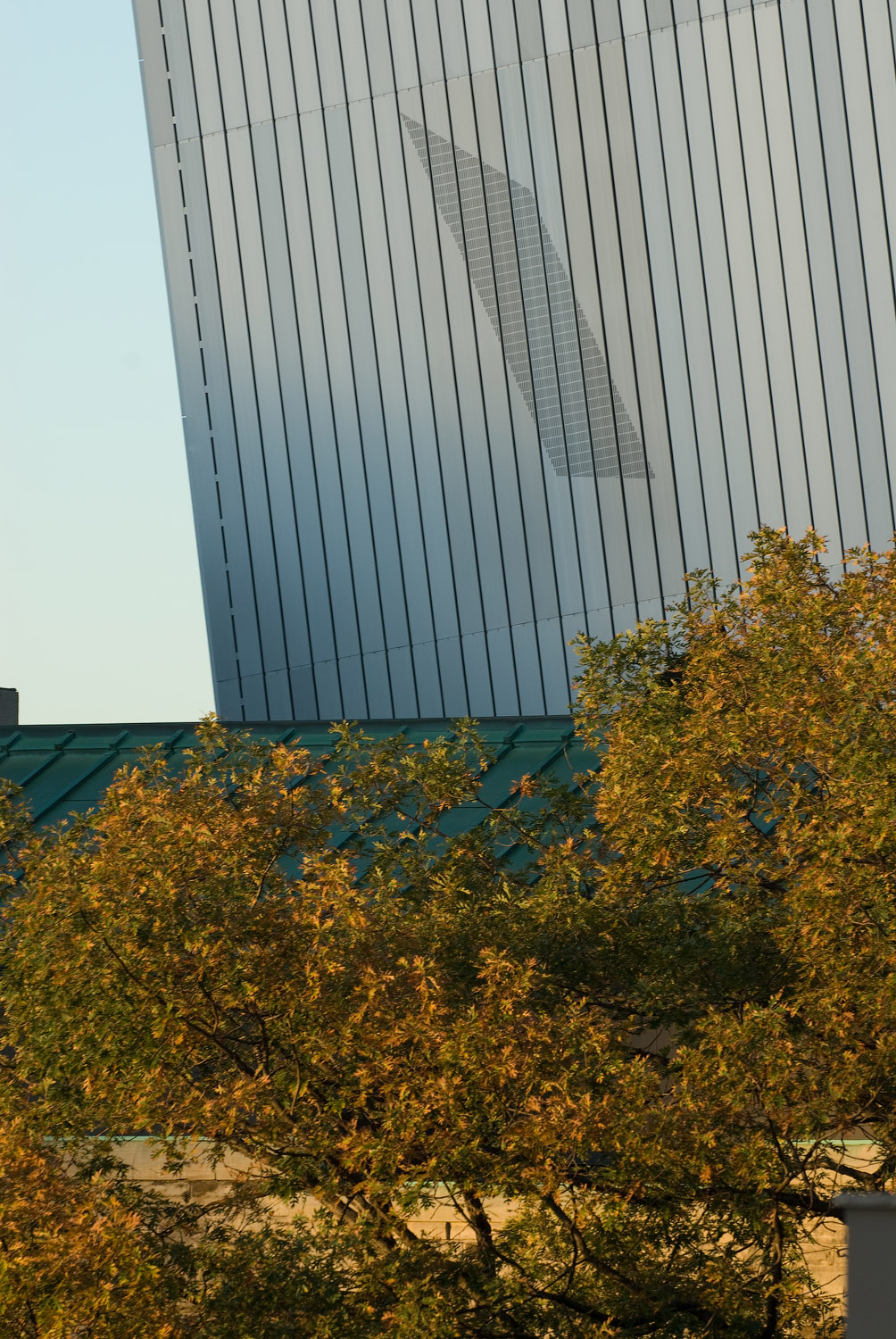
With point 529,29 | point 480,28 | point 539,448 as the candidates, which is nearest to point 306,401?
point 539,448

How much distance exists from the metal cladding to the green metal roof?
22.5ft

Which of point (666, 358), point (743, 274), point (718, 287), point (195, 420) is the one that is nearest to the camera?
point (743, 274)

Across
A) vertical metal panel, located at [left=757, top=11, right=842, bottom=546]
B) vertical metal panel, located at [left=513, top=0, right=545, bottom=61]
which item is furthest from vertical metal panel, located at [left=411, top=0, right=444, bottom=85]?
vertical metal panel, located at [left=757, top=11, right=842, bottom=546]

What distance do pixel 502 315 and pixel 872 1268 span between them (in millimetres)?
30073

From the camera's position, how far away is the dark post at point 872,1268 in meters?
4.44

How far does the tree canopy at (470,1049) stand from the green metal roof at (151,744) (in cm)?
1140

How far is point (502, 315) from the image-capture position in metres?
33.2

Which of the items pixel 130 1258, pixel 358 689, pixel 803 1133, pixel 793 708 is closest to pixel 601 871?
pixel 793 708

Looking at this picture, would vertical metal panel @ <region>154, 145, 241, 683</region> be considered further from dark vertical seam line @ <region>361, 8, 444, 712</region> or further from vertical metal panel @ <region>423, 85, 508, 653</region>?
vertical metal panel @ <region>423, 85, 508, 653</region>

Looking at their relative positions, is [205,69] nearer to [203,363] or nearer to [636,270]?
[203,363]

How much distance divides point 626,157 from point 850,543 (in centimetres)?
897

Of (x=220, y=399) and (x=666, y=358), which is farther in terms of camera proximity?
(x=220, y=399)

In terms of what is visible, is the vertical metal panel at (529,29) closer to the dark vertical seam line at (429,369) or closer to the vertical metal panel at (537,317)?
the vertical metal panel at (537,317)

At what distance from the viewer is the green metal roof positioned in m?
23.6
